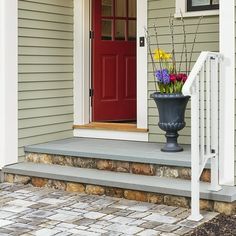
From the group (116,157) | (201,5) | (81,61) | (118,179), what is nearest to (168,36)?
(201,5)

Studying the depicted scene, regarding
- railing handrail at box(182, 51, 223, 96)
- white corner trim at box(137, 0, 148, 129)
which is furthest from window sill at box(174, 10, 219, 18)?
railing handrail at box(182, 51, 223, 96)

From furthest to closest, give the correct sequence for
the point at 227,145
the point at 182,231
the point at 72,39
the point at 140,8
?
the point at 72,39 < the point at 140,8 < the point at 227,145 < the point at 182,231

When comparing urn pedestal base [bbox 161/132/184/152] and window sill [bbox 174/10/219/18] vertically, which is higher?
window sill [bbox 174/10/219/18]

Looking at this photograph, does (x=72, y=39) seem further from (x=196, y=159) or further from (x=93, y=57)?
(x=196, y=159)

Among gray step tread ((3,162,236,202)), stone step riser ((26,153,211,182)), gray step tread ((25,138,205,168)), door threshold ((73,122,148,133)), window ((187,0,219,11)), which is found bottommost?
gray step tread ((3,162,236,202))

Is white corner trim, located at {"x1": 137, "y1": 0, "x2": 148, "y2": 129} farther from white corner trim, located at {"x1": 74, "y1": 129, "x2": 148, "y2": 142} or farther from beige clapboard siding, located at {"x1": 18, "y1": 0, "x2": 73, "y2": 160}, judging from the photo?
beige clapboard siding, located at {"x1": 18, "y1": 0, "x2": 73, "y2": 160}

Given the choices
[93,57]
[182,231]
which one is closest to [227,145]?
[182,231]

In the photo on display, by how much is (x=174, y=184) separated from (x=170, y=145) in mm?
666

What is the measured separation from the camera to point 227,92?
427 centimetres

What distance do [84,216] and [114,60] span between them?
2777 mm

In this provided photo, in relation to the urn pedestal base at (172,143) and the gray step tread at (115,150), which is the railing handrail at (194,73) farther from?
the urn pedestal base at (172,143)

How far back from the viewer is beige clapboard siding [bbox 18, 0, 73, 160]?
546 cm

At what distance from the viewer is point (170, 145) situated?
16.3ft

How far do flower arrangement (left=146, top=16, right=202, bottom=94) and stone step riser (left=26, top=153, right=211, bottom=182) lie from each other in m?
0.73
